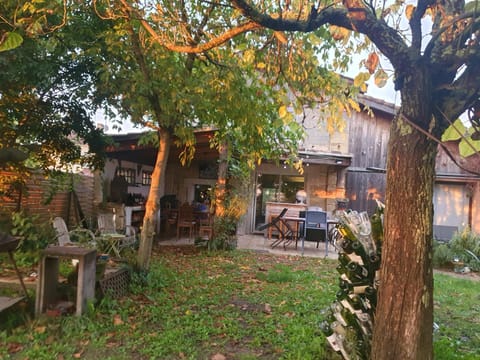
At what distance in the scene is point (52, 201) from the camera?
7.12 m

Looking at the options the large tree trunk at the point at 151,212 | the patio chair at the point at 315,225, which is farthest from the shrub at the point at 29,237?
the patio chair at the point at 315,225

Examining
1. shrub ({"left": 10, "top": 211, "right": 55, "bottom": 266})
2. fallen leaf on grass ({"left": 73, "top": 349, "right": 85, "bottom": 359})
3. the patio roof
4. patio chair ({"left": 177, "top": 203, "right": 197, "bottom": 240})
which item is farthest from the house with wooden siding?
fallen leaf on grass ({"left": 73, "top": 349, "right": 85, "bottom": 359})

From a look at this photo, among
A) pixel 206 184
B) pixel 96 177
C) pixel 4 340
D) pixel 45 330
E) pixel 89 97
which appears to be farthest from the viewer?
pixel 206 184

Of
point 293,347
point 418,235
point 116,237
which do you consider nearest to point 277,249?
point 116,237

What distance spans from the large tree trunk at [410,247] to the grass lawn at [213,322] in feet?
3.10

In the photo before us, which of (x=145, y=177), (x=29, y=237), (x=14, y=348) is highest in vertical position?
(x=145, y=177)

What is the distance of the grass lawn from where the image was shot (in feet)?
9.48

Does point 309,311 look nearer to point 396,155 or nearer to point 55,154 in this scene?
point 396,155

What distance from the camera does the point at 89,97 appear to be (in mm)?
5703

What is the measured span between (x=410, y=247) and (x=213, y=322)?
246cm

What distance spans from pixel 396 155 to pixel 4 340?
3.68 meters

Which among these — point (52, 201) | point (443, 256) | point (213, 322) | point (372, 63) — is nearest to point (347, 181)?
point (443, 256)

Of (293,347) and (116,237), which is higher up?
(116,237)

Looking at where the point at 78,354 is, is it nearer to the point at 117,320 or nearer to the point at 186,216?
the point at 117,320
